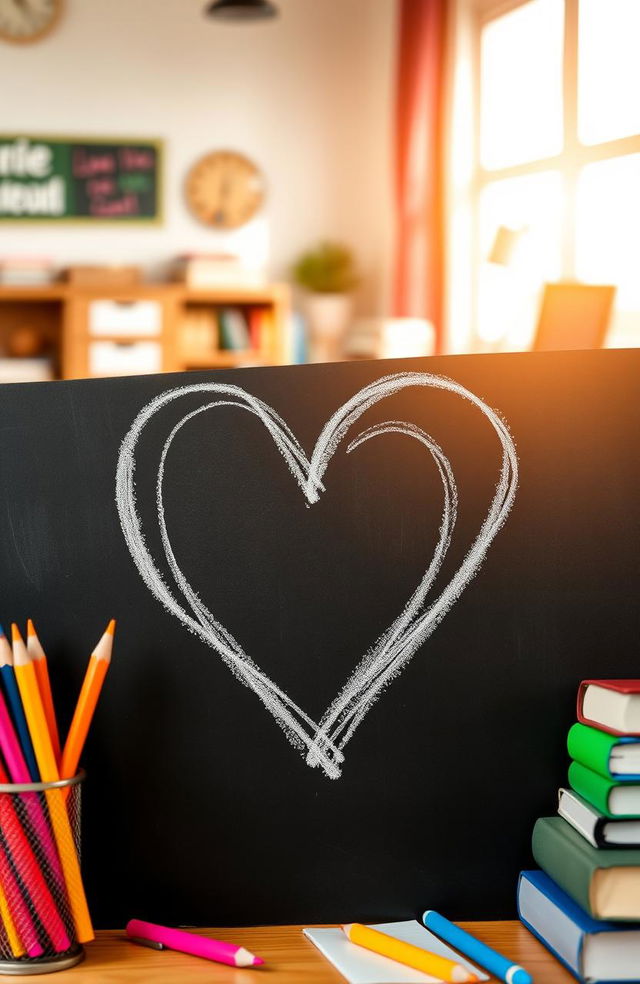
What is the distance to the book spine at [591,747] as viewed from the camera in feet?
2.32

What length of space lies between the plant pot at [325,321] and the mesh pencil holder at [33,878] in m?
4.58

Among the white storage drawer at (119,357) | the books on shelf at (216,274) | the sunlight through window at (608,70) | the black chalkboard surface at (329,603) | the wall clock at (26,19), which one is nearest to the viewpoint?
the black chalkboard surface at (329,603)

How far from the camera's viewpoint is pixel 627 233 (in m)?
3.42

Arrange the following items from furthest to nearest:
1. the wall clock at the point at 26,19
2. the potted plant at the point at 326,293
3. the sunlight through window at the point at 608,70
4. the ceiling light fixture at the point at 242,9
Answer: the potted plant at the point at 326,293
the wall clock at the point at 26,19
the ceiling light fixture at the point at 242,9
the sunlight through window at the point at 608,70

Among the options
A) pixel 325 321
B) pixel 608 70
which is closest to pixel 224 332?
pixel 325 321

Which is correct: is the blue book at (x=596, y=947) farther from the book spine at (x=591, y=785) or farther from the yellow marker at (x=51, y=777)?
the yellow marker at (x=51, y=777)

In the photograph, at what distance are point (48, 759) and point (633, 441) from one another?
45 cm

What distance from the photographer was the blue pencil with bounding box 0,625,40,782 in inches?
27.3

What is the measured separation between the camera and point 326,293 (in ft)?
17.2

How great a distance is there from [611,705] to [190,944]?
315 millimetres

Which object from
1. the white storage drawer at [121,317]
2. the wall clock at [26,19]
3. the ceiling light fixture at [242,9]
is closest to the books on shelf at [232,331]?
the white storage drawer at [121,317]

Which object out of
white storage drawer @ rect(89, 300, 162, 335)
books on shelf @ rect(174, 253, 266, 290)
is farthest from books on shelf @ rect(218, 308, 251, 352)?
white storage drawer @ rect(89, 300, 162, 335)

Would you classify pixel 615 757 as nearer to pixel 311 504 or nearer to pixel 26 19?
pixel 311 504

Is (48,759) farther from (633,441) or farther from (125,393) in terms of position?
(633,441)
